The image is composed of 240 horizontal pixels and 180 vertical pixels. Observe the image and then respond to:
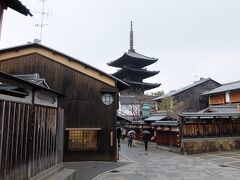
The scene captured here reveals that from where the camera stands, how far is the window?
781 inches

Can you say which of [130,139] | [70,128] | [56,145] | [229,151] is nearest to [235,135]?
[229,151]

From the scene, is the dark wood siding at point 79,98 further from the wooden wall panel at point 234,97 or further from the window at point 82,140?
the wooden wall panel at point 234,97

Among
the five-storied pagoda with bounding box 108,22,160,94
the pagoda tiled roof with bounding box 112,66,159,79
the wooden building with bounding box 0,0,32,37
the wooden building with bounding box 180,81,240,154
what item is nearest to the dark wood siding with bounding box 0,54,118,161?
the wooden building with bounding box 180,81,240,154

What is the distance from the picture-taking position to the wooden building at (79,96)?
780 inches

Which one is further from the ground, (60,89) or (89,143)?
(60,89)

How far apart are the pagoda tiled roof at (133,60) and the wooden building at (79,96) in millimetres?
37930

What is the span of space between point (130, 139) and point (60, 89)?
15.4m

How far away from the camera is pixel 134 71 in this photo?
59.4 metres

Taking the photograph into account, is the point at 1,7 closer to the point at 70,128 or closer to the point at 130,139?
the point at 70,128

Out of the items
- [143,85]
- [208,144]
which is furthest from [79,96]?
[143,85]

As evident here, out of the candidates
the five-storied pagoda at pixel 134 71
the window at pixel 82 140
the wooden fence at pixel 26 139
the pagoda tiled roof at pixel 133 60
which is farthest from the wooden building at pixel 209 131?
the pagoda tiled roof at pixel 133 60

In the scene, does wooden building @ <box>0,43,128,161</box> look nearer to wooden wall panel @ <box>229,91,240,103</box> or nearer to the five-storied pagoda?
wooden wall panel @ <box>229,91,240,103</box>

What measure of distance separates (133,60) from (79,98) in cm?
4098

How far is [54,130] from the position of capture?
11.4 m
